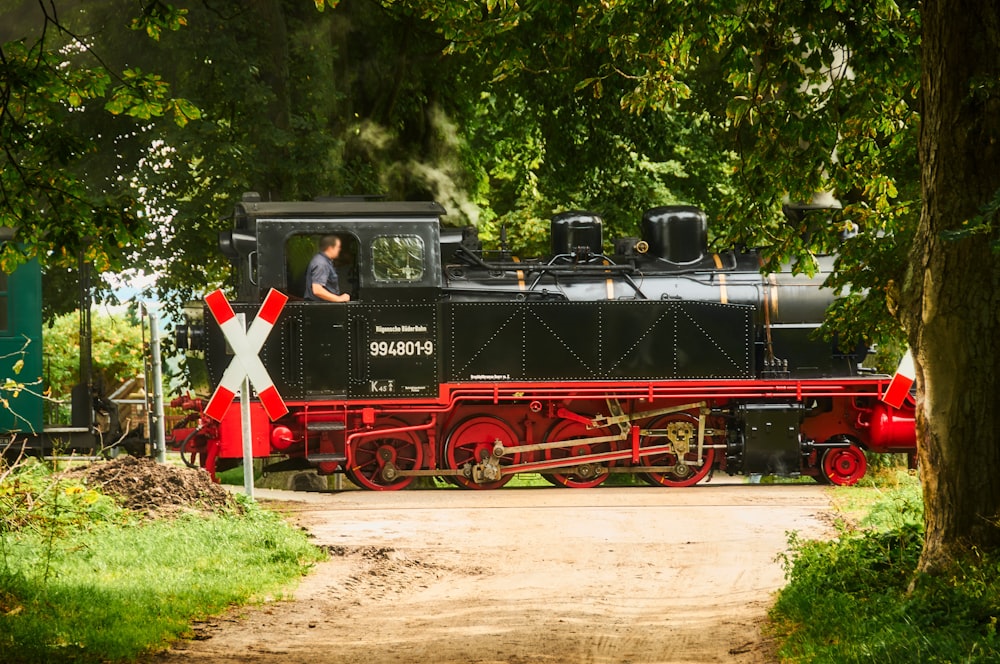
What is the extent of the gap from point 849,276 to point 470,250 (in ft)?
23.2

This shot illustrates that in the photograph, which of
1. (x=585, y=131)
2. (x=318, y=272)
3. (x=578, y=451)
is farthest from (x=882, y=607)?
(x=585, y=131)

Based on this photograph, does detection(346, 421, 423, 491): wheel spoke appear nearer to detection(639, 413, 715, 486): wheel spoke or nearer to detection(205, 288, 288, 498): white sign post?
detection(639, 413, 715, 486): wheel spoke

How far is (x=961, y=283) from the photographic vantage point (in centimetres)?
689

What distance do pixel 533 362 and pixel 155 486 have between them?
4.86 m

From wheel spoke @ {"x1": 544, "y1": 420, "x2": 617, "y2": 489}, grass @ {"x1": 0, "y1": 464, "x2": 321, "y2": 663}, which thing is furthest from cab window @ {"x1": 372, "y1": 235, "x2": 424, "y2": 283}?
grass @ {"x1": 0, "y1": 464, "x2": 321, "y2": 663}

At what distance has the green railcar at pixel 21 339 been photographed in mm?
14422

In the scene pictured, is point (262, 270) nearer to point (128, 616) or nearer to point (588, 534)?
point (588, 534)

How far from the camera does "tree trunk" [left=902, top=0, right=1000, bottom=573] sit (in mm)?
6824

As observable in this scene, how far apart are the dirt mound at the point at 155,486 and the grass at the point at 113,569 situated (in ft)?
0.85

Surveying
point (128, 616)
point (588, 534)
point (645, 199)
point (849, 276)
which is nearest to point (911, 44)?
point (849, 276)

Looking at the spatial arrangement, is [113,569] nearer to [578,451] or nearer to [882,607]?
[882,607]

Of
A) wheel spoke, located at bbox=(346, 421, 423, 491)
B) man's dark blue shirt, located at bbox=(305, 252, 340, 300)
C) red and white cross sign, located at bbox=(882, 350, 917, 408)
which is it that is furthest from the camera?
wheel spoke, located at bbox=(346, 421, 423, 491)

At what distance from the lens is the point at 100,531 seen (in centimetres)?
941

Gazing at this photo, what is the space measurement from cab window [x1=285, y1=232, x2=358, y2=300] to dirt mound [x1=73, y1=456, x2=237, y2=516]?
3377 millimetres
